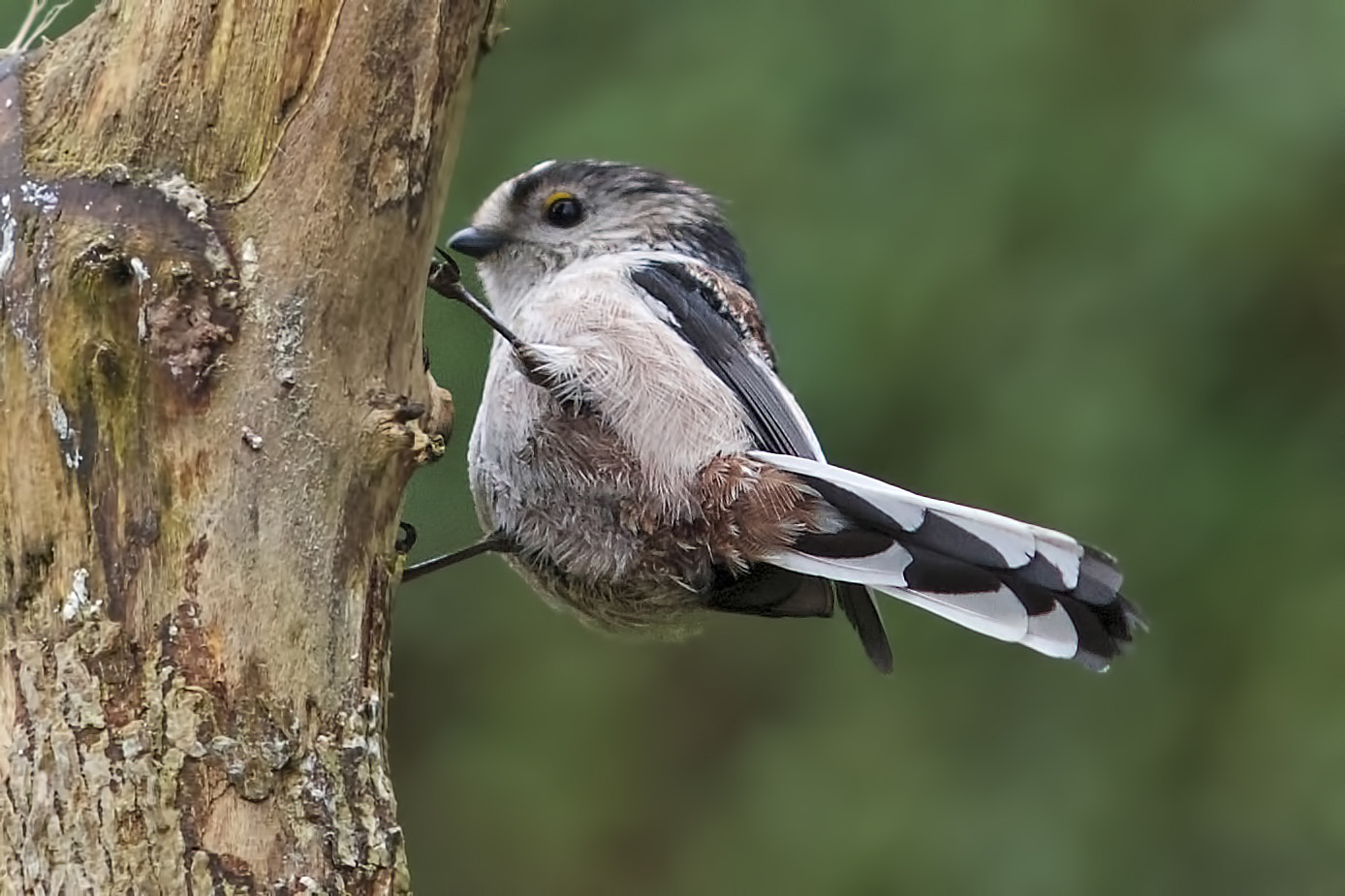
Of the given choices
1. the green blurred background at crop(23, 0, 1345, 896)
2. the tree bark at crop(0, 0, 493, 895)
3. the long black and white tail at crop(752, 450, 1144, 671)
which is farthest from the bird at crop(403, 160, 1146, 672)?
the green blurred background at crop(23, 0, 1345, 896)

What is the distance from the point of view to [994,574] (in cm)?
259

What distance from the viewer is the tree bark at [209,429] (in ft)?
6.35

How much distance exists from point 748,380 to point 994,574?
2.46ft

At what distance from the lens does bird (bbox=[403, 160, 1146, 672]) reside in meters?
2.58

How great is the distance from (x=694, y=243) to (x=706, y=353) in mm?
594

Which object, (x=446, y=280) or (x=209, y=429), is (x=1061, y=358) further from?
(x=209, y=429)

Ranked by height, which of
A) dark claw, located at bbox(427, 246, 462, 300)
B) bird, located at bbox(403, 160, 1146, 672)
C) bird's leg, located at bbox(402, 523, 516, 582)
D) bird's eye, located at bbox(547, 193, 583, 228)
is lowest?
bird's leg, located at bbox(402, 523, 516, 582)

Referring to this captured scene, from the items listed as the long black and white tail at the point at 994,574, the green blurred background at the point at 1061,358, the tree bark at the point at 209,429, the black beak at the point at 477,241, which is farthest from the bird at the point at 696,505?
the green blurred background at the point at 1061,358

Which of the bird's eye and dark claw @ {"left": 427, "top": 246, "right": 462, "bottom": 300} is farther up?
dark claw @ {"left": 427, "top": 246, "right": 462, "bottom": 300}

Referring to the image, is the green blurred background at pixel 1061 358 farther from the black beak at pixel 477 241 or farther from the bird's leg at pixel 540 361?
the bird's leg at pixel 540 361

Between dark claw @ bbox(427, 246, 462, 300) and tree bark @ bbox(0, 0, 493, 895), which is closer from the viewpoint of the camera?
tree bark @ bbox(0, 0, 493, 895)

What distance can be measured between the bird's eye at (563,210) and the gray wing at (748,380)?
0.93 feet

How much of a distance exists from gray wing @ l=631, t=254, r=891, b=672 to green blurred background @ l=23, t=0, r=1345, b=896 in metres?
0.58

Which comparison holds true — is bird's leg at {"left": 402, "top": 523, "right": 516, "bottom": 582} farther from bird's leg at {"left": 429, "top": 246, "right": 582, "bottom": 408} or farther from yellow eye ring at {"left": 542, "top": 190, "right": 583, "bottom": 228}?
yellow eye ring at {"left": 542, "top": 190, "right": 583, "bottom": 228}
